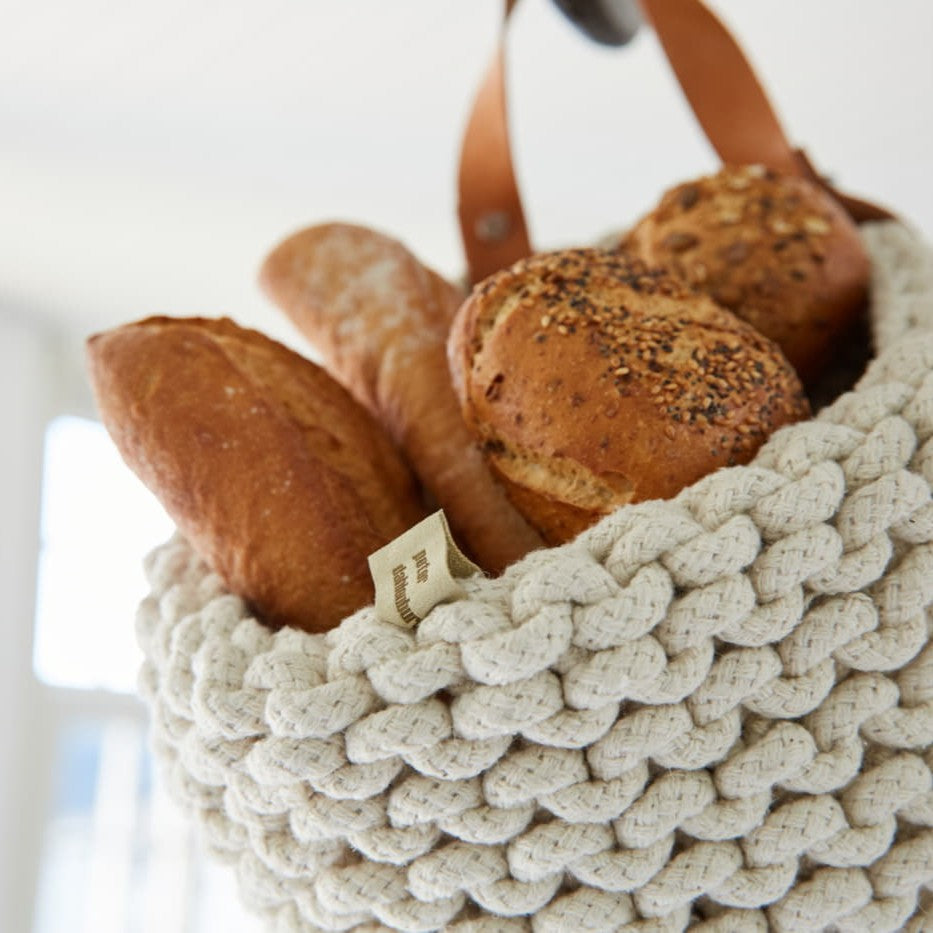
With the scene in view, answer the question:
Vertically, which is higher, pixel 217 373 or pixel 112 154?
pixel 112 154

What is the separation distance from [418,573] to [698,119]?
1.14ft

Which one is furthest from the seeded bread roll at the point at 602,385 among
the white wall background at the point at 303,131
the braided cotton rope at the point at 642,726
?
the white wall background at the point at 303,131

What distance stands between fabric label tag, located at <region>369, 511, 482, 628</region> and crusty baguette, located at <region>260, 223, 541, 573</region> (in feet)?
0.40

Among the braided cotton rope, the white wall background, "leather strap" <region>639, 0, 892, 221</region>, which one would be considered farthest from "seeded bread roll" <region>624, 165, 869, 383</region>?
the white wall background

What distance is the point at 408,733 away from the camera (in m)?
0.32

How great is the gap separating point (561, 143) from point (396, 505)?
117 cm

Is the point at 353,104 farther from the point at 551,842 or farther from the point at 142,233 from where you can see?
the point at 551,842

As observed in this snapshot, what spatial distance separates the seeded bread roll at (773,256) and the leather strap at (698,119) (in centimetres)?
4

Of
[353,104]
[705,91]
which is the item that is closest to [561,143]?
[353,104]

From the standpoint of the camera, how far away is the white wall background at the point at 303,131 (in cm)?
121

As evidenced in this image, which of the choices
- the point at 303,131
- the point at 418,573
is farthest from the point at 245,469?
the point at 303,131

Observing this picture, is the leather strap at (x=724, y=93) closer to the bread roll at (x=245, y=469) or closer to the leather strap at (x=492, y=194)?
the leather strap at (x=492, y=194)

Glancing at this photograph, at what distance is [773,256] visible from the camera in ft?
1.63

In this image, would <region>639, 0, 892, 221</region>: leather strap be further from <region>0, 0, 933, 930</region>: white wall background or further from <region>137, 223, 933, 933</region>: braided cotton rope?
<region>0, 0, 933, 930</region>: white wall background
